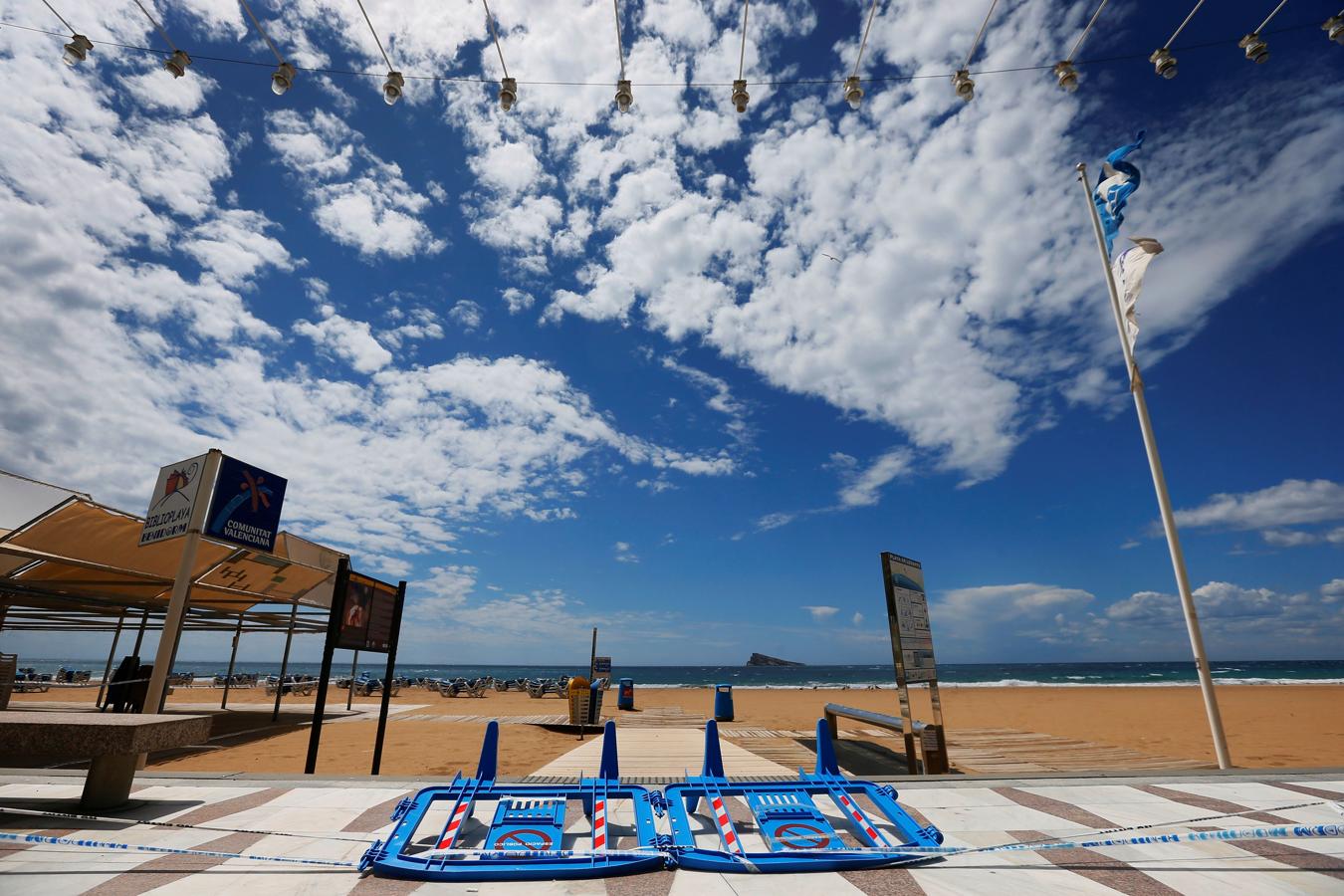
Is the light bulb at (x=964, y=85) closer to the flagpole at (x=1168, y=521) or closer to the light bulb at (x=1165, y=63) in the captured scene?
the light bulb at (x=1165, y=63)

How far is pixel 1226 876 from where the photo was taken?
3389 mm

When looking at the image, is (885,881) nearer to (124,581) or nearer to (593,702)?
(593,702)

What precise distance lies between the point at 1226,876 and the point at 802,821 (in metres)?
2.38

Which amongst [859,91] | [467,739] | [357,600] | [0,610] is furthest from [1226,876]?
[0,610]

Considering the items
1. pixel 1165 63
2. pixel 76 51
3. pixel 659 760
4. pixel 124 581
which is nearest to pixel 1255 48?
pixel 1165 63

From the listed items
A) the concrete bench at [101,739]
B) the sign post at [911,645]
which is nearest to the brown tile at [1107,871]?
the sign post at [911,645]

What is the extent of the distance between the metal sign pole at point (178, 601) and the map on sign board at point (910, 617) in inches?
333

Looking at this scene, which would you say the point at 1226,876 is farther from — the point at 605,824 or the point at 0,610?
the point at 0,610

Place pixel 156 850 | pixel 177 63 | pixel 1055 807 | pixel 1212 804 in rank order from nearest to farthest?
pixel 156 850, pixel 1055 807, pixel 1212 804, pixel 177 63

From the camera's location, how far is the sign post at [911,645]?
7172mm

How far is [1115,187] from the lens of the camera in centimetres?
916

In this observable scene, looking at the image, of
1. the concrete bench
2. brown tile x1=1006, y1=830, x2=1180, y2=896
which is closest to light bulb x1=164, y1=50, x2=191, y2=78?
the concrete bench

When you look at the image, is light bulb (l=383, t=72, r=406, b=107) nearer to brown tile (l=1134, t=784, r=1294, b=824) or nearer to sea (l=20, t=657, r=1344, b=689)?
brown tile (l=1134, t=784, r=1294, b=824)

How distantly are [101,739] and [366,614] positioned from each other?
3.91 metres
